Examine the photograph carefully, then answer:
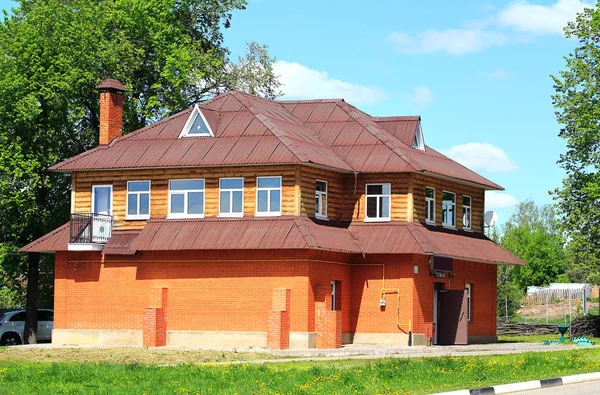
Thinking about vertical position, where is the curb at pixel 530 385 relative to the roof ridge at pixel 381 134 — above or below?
below

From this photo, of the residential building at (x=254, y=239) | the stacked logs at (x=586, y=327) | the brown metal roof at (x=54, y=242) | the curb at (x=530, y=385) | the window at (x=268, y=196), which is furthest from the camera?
the stacked logs at (x=586, y=327)

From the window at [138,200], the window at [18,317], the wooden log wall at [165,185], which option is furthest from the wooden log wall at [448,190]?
the window at [18,317]

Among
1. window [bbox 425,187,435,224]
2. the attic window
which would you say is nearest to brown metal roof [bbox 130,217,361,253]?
window [bbox 425,187,435,224]

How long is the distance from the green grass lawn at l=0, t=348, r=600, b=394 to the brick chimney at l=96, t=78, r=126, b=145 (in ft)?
55.8

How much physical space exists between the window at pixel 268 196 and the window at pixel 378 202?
169 inches

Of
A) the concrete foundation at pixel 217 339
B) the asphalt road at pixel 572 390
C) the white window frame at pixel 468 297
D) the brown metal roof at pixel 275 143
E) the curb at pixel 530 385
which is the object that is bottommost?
the asphalt road at pixel 572 390

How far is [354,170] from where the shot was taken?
143 ft

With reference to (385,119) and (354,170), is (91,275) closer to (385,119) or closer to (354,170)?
(354,170)

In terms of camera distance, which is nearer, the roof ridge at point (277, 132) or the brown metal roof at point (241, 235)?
the brown metal roof at point (241, 235)

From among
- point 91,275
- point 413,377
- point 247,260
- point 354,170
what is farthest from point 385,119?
point 413,377

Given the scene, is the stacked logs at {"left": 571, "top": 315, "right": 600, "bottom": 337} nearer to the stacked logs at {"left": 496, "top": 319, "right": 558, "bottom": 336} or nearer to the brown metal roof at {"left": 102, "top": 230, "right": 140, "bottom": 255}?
the stacked logs at {"left": 496, "top": 319, "right": 558, "bottom": 336}

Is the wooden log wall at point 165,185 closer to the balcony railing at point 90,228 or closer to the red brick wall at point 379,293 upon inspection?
the balcony railing at point 90,228

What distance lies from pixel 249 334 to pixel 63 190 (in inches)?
689

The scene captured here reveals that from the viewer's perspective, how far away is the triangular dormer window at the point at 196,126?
145 feet
